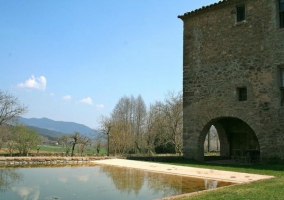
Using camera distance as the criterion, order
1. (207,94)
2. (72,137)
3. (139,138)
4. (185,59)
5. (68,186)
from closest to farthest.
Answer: (68,186), (207,94), (185,59), (72,137), (139,138)

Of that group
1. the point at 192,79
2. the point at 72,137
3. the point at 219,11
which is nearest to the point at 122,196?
the point at 192,79

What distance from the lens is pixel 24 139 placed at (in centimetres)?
2416

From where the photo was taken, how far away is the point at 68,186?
25.9 ft

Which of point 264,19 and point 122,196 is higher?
point 264,19

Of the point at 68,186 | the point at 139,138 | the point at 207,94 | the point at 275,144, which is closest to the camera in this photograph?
the point at 68,186

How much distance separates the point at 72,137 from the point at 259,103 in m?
16.6

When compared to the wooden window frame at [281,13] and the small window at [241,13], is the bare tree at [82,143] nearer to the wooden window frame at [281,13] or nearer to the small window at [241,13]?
the small window at [241,13]

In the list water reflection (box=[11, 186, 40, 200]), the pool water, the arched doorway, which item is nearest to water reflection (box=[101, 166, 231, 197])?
the pool water

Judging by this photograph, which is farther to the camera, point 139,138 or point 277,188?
point 139,138

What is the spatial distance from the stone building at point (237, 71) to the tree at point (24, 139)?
1427 cm

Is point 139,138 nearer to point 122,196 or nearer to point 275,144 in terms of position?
point 275,144

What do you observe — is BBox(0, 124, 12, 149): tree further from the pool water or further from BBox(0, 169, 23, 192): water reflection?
the pool water

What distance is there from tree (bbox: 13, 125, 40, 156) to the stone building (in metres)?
14.3

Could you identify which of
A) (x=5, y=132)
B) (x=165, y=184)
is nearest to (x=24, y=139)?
(x=5, y=132)
